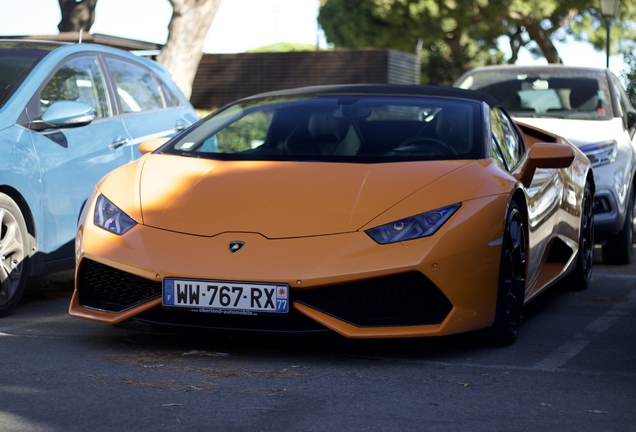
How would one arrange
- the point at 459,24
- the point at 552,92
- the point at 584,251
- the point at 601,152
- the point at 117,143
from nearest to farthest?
the point at 117,143
the point at 584,251
the point at 601,152
the point at 552,92
the point at 459,24

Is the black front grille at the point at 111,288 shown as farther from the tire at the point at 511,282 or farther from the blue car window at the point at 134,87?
the blue car window at the point at 134,87

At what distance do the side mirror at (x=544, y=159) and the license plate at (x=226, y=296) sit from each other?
5.94 feet

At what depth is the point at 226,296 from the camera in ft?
14.6

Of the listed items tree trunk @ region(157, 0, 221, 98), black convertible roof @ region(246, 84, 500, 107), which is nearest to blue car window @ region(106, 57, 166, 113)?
black convertible roof @ region(246, 84, 500, 107)

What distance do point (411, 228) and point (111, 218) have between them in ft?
4.53

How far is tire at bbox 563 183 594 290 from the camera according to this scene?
23.6 feet

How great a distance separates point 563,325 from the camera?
5.86 meters

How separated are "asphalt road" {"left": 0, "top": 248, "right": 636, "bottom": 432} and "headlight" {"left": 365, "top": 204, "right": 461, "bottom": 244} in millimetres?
516

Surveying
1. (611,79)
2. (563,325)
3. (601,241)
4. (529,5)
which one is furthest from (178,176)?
(529,5)

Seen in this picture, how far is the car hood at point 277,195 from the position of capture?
4.63m

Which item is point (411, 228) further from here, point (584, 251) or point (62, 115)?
point (584, 251)

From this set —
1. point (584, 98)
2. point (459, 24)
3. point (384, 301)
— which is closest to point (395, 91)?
point (384, 301)

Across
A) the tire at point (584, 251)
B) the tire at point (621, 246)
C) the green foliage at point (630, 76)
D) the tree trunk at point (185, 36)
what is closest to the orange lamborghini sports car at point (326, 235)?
the tire at point (584, 251)

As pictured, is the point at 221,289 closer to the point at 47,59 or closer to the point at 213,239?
the point at 213,239
